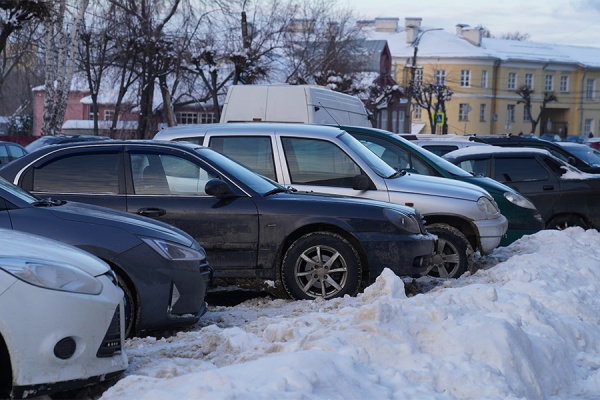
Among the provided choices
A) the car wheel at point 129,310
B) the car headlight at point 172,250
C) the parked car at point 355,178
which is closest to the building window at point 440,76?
the parked car at point 355,178

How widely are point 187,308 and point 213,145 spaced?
13.2 feet

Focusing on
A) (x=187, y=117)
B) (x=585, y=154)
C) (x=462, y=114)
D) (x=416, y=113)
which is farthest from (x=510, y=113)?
(x=585, y=154)

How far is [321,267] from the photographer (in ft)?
29.1

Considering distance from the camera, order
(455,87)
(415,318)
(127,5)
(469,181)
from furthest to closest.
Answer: (455,87) → (127,5) → (469,181) → (415,318)

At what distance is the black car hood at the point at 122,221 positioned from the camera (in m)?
7.02

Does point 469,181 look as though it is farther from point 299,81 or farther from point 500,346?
point 299,81

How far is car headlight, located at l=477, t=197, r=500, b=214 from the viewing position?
1082 centimetres

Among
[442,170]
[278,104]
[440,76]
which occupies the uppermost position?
[440,76]

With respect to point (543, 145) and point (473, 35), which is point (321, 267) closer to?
point (543, 145)

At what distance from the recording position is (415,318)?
6.14m

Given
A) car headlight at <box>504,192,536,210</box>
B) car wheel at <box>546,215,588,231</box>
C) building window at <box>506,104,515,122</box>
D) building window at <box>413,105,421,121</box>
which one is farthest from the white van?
building window at <box>506,104,515,122</box>

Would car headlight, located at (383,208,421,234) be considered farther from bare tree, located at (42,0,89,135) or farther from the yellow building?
the yellow building

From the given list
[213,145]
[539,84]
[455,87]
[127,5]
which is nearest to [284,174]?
[213,145]

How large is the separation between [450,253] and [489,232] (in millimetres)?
560
